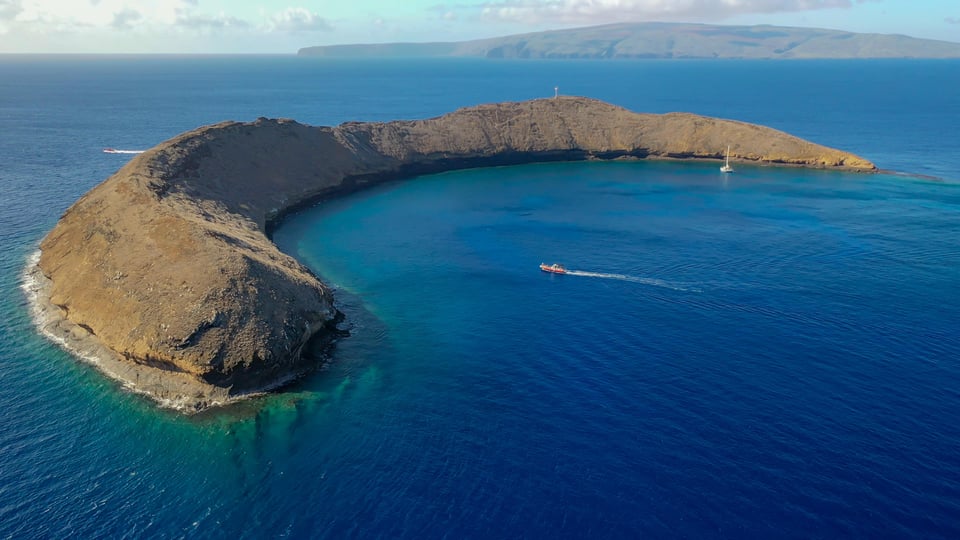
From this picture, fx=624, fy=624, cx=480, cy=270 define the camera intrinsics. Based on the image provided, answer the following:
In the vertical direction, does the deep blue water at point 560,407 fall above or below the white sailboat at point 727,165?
below

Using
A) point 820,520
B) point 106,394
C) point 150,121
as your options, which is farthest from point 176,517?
point 150,121

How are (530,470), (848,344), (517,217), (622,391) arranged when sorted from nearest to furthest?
1. (530,470)
2. (622,391)
3. (848,344)
4. (517,217)

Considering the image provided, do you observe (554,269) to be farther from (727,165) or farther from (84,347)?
(727,165)

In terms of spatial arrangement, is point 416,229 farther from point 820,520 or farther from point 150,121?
point 150,121

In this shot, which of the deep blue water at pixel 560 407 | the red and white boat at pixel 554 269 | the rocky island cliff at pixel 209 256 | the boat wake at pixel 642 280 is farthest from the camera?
the red and white boat at pixel 554 269

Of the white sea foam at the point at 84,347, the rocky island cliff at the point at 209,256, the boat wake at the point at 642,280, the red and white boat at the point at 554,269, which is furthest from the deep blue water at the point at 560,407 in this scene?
the rocky island cliff at the point at 209,256

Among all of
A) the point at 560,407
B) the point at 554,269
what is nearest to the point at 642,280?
the point at 554,269

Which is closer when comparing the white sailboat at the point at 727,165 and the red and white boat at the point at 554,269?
the red and white boat at the point at 554,269

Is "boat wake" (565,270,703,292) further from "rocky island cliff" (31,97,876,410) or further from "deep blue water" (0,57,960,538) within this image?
"rocky island cliff" (31,97,876,410)

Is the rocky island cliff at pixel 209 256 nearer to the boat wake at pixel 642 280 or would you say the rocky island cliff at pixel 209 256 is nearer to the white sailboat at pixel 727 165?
the white sailboat at pixel 727 165
